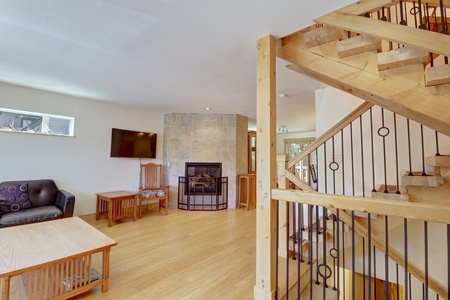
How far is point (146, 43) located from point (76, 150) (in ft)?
9.57

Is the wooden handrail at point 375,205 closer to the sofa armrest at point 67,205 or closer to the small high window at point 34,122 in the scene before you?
the sofa armrest at point 67,205

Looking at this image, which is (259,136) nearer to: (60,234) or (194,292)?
(194,292)

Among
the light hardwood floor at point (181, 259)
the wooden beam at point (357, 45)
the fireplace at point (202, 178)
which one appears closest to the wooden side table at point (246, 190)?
the fireplace at point (202, 178)

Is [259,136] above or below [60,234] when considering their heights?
above

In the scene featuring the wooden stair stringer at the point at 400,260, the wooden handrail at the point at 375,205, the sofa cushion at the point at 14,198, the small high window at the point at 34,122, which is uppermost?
the small high window at the point at 34,122

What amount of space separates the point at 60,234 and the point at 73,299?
672 mm

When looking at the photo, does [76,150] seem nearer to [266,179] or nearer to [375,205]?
[266,179]

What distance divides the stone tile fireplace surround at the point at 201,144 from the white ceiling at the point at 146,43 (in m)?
1.56

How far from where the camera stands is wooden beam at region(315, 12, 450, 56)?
3.87 ft

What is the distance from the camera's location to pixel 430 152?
7.70 feet

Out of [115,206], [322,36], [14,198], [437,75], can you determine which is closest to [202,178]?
[115,206]

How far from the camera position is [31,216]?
9.11 ft

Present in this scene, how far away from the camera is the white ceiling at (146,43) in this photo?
1.54 metres

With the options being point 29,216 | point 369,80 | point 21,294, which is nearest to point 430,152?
point 369,80
